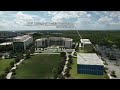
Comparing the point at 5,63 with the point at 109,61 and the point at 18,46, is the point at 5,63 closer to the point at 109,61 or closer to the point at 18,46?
the point at 18,46

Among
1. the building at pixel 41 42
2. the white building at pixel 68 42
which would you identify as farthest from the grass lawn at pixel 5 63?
the white building at pixel 68 42

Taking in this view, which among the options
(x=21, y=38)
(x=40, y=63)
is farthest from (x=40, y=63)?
(x=21, y=38)

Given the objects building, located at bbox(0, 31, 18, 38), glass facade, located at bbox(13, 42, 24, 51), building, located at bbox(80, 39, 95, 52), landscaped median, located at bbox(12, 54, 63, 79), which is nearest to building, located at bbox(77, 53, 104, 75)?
building, located at bbox(80, 39, 95, 52)

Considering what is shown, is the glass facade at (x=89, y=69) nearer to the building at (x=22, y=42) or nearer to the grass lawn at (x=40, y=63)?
the grass lawn at (x=40, y=63)

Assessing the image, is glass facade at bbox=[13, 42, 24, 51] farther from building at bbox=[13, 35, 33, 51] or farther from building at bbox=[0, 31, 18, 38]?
building at bbox=[0, 31, 18, 38]
